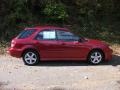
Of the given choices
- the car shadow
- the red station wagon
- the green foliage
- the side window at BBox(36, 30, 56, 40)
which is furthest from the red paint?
the green foliage

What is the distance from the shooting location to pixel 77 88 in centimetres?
1410

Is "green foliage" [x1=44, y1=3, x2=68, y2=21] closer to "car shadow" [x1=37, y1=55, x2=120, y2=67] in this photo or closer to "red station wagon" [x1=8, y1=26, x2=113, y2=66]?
"car shadow" [x1=37, y1=55, x2=120, y2=67]

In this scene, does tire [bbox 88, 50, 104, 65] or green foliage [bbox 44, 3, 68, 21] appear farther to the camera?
green foliage [bbox 44, 3, 68, 21]

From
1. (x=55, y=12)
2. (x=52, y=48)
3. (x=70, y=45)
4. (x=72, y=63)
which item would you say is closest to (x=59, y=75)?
(x=52, y=48)

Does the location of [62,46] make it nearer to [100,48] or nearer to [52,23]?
[100,48]

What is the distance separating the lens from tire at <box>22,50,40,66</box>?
17.8m

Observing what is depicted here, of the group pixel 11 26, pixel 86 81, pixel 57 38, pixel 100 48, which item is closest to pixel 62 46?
pixel 57 38

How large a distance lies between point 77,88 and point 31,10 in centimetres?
1079

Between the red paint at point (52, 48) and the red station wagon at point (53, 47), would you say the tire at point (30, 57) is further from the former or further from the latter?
the red paint at point (52, 48)

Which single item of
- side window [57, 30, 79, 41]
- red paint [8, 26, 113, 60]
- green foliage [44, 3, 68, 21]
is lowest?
red paint [8, 26, 113, 60]

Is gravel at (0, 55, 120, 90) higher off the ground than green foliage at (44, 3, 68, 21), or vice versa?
green foliage at (44, 3, 68, 21)

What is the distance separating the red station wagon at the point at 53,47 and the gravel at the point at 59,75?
0.34 m

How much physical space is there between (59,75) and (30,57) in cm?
216

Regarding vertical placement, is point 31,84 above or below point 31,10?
below
